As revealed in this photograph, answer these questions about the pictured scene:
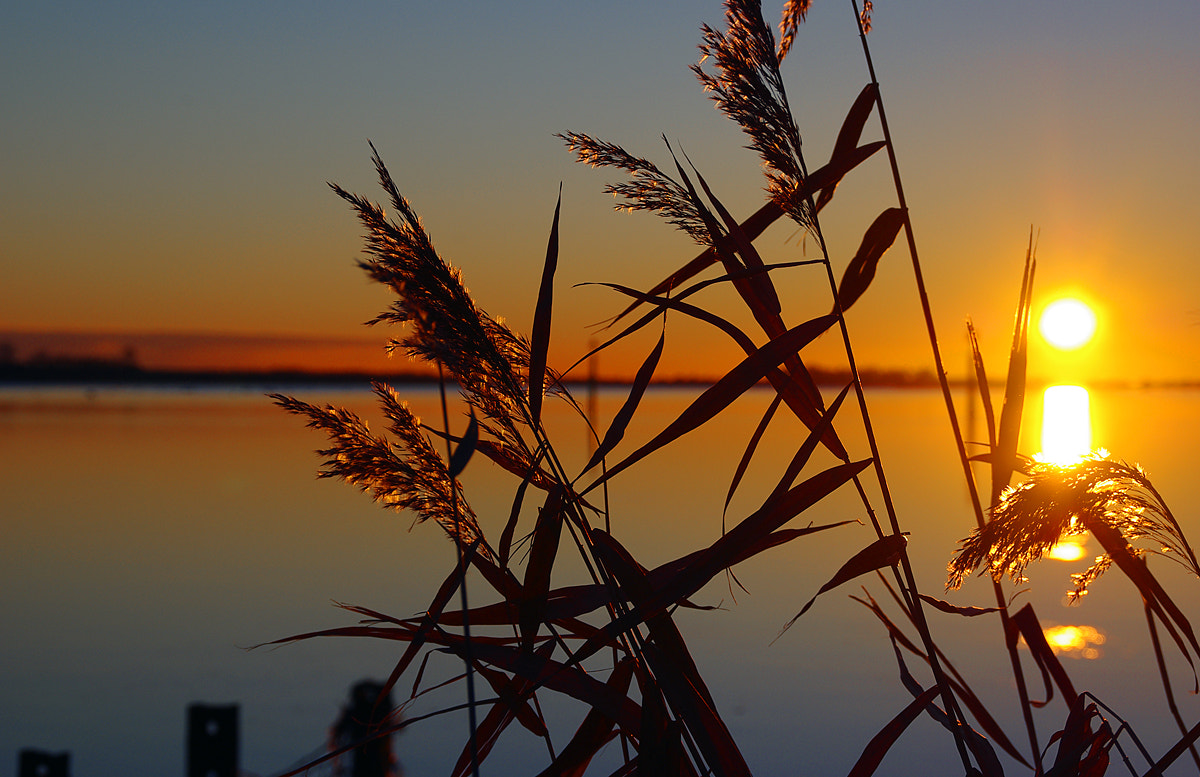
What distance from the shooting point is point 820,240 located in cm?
131

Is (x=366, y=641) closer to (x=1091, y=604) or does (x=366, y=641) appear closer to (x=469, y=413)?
(x=1091, y=604)

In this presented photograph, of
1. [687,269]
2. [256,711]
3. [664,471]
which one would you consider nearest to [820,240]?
[687,269]

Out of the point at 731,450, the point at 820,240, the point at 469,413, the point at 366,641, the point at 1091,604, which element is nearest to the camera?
the point at 469,413

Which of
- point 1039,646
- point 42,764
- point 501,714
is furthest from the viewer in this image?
point 42,764

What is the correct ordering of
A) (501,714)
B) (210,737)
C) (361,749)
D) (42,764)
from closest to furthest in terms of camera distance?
(501,714) → (361,749) → (210,737) → (42,764)

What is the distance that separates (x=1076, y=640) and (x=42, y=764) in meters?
11.5

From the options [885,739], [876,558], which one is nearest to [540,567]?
[876,558]

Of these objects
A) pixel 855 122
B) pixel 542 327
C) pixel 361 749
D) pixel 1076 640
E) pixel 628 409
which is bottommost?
pixel 361 749

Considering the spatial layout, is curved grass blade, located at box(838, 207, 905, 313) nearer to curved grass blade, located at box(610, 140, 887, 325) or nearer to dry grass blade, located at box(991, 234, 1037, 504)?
curved grass blade, located at box(610, 140, 887, 325)

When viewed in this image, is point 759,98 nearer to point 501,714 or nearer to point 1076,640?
point 501,714

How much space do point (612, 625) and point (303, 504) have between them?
22769 mm

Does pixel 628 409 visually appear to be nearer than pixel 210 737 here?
Yes

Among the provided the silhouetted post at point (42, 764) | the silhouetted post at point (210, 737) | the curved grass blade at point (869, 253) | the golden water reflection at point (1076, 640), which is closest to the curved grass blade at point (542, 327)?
the curved grass blade at point (869, 253)

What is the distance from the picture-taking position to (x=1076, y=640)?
1155 cm
